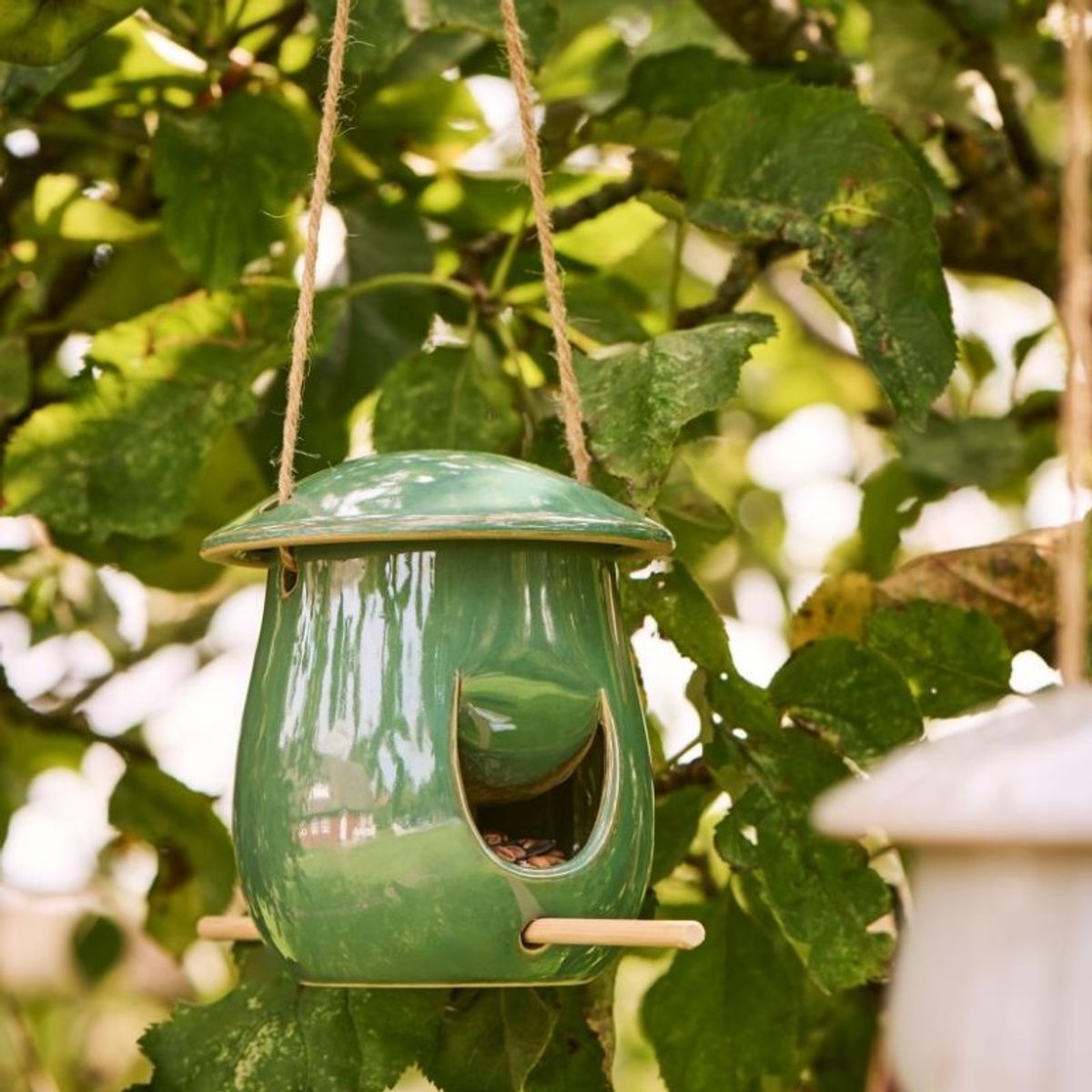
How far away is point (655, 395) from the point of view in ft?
4.57

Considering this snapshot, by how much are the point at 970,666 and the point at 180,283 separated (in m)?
0.93

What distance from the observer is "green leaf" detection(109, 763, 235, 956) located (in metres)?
1.99

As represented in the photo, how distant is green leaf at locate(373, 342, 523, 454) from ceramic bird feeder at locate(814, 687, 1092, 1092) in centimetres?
104

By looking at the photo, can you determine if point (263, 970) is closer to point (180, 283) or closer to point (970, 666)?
point (970, 666)

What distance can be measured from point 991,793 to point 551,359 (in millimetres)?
1352

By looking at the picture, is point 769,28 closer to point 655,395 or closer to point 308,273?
point 655,395

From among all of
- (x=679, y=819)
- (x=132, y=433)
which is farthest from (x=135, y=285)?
(x=679, y=819)

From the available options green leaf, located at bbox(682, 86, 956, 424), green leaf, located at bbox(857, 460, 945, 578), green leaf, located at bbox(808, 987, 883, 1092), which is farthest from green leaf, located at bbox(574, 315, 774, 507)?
green leaf, located at bbox(808, 987, 883, 1092)

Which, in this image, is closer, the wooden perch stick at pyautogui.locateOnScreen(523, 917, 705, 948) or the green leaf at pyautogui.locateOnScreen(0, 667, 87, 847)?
the wooden perch stick at pyautogui.locateOnScreen(523, 917, 705, 948)

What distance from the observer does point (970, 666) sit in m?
1.60

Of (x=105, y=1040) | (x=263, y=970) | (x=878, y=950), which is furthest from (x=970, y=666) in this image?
(x=105, y=1040)

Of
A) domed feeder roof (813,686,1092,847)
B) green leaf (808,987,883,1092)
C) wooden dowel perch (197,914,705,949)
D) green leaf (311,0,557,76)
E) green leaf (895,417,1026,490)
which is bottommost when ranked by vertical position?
green leaf (808,987,883,1092)

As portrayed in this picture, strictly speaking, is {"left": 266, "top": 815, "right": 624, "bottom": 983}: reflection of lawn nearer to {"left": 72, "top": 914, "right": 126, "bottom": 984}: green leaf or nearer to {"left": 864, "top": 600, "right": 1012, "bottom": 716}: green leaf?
{"left": 864, "top": 600, "right": 1012, "bottom": 716}: green leaf

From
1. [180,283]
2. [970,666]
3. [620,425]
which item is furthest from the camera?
[180,283]
